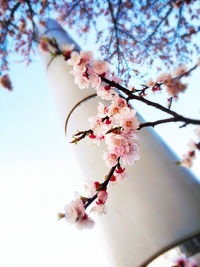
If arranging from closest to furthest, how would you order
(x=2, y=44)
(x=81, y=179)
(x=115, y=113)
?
(x=115, y=113) < (x=81, y=179) < (x=2, y=44)

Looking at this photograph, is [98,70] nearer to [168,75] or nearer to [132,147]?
[132,147]

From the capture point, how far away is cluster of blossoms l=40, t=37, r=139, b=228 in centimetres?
97

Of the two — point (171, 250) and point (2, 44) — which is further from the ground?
point (2, 44)

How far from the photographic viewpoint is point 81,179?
6.62 feet

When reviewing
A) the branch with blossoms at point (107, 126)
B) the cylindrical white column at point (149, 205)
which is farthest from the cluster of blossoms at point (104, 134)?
the cylindrical white column at point (149, 205)

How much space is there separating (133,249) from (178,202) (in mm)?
491

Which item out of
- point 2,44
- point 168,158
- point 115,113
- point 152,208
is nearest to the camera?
point 115,113

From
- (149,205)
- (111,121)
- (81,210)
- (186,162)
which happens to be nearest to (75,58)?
(111,121)

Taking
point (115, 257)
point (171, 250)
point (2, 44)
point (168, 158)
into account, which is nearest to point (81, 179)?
point (115, 257)

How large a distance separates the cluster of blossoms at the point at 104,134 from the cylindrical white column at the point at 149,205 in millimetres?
396

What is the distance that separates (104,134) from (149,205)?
70 cm

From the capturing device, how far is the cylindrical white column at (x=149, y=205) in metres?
1.22

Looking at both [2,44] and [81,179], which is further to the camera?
[2,44]

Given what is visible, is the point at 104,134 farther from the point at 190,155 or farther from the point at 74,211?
the point at 190,155
